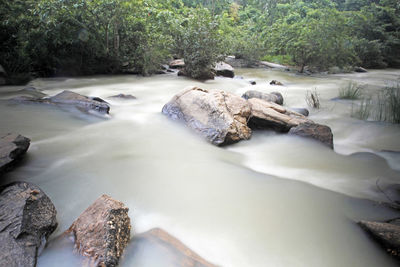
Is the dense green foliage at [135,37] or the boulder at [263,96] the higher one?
the dense green foliage at [135,37]

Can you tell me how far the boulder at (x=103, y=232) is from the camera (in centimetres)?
164

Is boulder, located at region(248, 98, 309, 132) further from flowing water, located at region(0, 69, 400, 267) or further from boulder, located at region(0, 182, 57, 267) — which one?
boulder, located at region(0, 182, 57, 267)

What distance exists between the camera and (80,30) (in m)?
9.57

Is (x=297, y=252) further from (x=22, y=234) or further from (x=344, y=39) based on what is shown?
(x=344, y=39)

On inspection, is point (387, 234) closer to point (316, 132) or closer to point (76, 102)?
point (316, 132)

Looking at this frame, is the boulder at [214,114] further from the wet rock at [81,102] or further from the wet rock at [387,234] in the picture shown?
the wet rock at [387,234]

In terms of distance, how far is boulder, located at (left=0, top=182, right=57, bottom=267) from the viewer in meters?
1.57

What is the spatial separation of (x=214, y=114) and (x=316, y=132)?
1.61 m

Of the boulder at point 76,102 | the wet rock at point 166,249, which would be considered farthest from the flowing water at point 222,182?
the boulder at point 76,102

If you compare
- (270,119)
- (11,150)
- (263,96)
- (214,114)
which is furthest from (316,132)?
(11,150)

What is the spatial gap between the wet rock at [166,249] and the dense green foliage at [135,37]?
7.53 m

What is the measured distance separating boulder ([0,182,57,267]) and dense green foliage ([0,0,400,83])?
7.72m

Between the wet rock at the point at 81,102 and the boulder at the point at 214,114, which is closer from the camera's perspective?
the boulder at the point at 214,114

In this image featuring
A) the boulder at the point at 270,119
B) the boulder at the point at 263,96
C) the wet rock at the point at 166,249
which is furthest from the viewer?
the boulder at the point at 263,96
